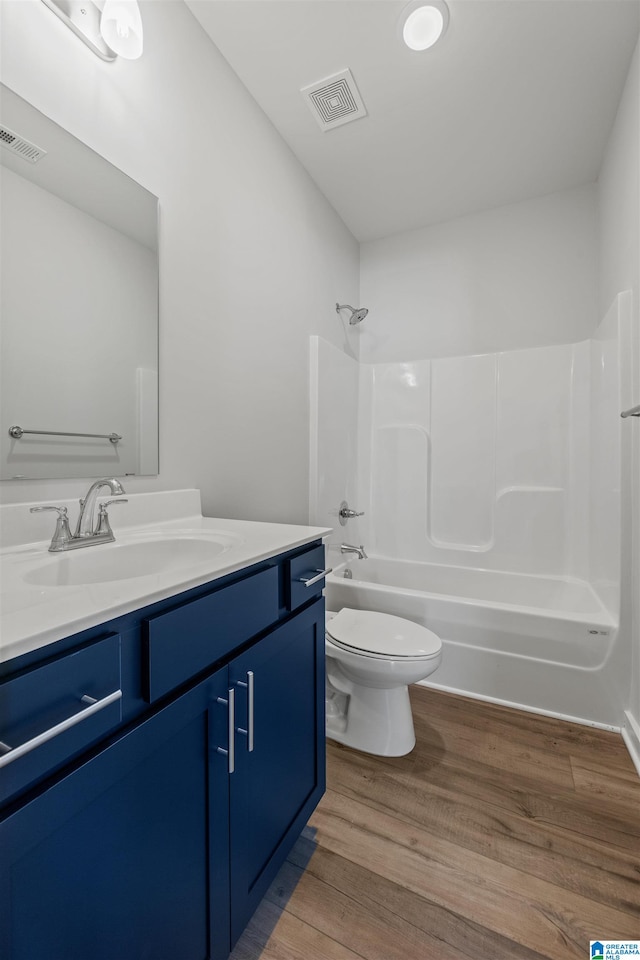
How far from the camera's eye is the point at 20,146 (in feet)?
Result: 3.11

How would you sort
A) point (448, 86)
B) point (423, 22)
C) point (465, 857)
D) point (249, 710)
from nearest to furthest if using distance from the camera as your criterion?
point (249, 710) → point (465, 857) → point (423, 22) → point (448, 86)

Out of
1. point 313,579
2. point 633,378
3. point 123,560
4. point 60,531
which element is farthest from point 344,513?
point 60,531

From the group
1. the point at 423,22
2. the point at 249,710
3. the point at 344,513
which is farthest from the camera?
the point at 344,513

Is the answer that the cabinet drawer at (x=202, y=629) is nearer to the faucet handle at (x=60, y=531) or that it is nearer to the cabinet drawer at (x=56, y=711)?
the cabinet drawer at (x=56, y=711)

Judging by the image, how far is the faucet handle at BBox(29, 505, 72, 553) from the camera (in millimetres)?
934

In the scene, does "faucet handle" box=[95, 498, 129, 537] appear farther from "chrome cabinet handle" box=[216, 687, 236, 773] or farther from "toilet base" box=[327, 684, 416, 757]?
"toilet base" box=[327, 684, 416, 757]

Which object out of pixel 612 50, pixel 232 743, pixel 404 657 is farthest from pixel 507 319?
pixel 232 743

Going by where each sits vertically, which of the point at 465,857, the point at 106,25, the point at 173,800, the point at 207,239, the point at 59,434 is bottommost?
the point at 465,857

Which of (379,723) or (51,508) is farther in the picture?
(379,723)

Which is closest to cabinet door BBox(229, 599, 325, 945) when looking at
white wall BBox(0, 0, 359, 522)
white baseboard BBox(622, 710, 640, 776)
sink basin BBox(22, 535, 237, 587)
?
sink basin BBox(22, 535, 237, 587)

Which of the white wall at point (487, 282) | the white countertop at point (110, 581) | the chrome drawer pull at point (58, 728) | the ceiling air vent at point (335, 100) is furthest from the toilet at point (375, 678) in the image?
the ceiling air vent at point (335, 100)

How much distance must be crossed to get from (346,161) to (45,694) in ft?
8.68

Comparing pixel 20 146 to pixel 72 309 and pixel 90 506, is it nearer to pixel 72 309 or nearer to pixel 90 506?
pixel 72 309

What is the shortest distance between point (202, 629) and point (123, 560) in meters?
0.41
